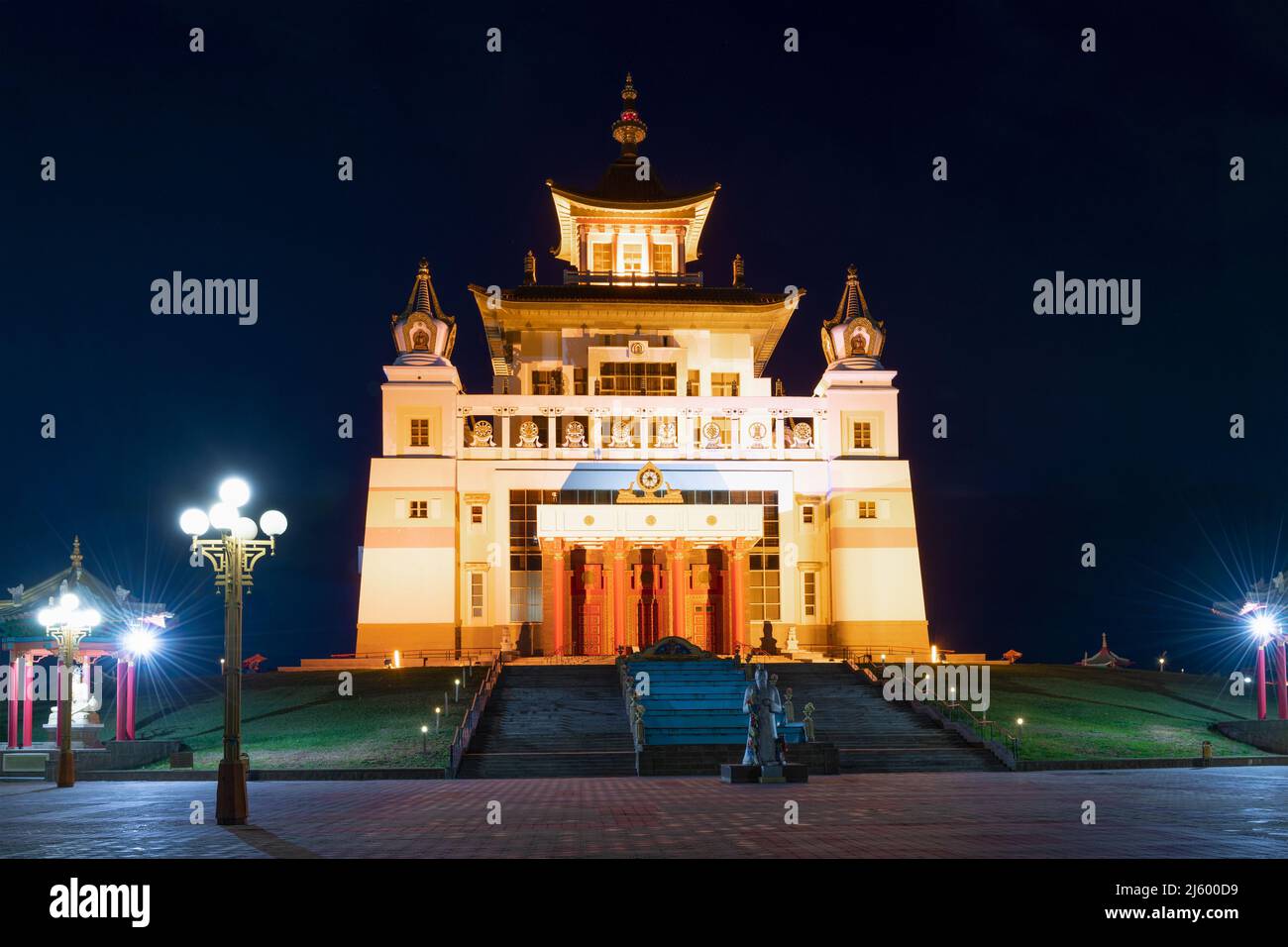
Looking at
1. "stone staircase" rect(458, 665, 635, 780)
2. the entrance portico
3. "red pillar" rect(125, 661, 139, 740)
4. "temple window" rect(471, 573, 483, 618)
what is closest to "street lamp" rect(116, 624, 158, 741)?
"red pillar" rect(125, 661, 139, 740)

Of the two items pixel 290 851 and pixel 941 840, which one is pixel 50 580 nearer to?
pixel 290 851

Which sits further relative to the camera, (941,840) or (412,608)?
(412,608)

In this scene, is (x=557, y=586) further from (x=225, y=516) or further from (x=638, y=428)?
(x=225, y=516)

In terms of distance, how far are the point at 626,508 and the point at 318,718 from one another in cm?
1642

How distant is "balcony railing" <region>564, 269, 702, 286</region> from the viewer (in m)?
55.3

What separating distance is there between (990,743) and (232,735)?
18.7 m

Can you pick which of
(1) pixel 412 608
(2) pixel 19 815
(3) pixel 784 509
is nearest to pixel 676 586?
A: (3) pixel 784 509

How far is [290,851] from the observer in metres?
12.2

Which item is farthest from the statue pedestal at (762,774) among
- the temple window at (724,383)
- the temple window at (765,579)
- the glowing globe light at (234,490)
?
the temple window at (724,383)

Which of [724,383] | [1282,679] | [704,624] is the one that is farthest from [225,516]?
[724,383]
